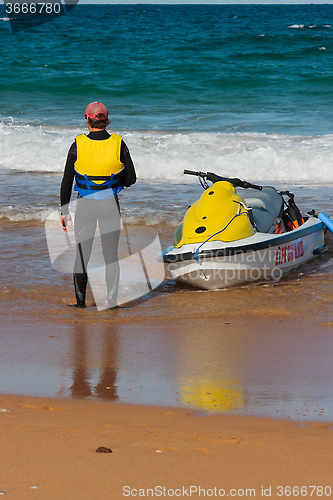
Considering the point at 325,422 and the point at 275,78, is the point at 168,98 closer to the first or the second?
the point at 275,78

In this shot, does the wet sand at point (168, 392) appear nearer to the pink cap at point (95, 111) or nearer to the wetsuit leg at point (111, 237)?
the wetsuit leg at point (111, 237)

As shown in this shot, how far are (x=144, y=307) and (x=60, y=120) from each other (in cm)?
1197

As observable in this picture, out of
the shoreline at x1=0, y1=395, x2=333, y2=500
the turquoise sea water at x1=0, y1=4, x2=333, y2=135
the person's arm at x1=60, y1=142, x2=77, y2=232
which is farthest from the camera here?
the turquoise sea water at x1=0, y1=4, x2=333, y2=135

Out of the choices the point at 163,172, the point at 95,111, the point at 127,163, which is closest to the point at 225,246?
the point at 127,163

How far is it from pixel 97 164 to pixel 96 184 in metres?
0.16

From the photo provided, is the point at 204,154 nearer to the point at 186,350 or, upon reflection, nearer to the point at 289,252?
the point at 289,252

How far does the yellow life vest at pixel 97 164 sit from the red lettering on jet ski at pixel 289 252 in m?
1.76

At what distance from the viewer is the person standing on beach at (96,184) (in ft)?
13.7

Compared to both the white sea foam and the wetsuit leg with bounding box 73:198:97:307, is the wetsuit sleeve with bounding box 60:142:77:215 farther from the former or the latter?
the white sea foam

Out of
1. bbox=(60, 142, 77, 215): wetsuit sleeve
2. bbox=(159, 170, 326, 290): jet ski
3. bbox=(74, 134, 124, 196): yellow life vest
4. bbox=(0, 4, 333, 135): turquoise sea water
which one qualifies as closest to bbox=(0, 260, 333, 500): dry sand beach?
bbox=(159, 170, 326, 290): jet ski

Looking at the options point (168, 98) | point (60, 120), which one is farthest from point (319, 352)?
point (168, 98)

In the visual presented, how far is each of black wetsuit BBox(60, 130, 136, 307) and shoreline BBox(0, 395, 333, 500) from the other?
1.72 meters

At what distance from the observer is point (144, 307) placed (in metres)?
4.64

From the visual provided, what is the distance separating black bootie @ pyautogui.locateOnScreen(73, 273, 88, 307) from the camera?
4488 mm
